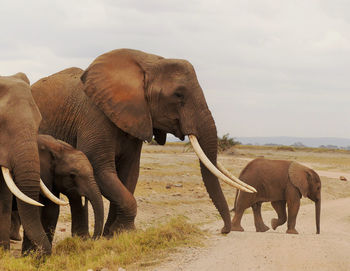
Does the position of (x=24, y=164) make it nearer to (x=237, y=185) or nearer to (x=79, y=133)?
(x=79, y=133)

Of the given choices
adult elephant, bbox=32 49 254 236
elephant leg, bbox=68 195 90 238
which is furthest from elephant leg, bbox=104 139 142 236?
elephant leg, bbox=68 195 90 238

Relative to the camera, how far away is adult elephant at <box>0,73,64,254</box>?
7.49 meters

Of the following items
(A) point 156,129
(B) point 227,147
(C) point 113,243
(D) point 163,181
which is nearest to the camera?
(C) point 113,243

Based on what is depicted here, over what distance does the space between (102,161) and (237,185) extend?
2.14 metres

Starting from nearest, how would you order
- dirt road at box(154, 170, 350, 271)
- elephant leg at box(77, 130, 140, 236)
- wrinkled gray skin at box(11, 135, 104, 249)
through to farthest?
dirt road at box(154, 170, 350, 271) < wrinkled gray skin at box(11, 135, 104, 249) < elephant leg at box(77, 130, 140, 236)

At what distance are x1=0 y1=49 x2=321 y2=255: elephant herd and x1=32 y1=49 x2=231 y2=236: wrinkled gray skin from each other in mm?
15

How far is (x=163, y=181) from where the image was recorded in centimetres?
2062

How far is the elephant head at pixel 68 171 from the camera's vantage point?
873cm

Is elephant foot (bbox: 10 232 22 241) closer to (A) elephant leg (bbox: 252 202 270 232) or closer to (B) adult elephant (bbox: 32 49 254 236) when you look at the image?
(B) adult elephant (bbox: 32 49 254 236)

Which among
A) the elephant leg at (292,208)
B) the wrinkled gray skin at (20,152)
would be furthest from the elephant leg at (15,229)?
the elephant leg at (292,208)

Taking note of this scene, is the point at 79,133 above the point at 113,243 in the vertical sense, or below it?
above

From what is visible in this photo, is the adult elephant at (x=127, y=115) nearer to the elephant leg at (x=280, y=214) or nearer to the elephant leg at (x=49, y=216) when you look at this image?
the elephant leg at (x=49, y=216)

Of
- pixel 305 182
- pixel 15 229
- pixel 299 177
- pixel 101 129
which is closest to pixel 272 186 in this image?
pixel 299 177

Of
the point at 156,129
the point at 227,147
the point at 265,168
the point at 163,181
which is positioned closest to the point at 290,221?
the point at 265,168
